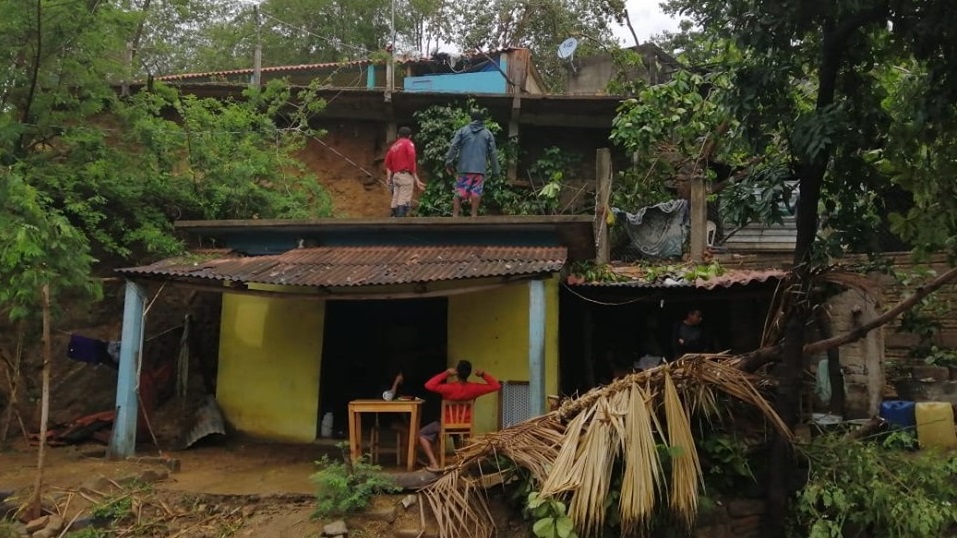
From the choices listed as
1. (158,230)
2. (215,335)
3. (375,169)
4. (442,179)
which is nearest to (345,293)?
(215,335)

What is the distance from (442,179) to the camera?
43.4 feet

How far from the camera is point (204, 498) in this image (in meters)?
6.71

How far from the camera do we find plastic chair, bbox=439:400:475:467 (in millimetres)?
7113

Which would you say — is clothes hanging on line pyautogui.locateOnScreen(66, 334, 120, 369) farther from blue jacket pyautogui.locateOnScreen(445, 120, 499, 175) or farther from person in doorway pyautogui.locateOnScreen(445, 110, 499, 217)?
blue jacket pyautogui.locateOnScreen(445, 120, 499, 175)

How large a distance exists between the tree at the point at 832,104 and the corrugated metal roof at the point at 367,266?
90.8 inches

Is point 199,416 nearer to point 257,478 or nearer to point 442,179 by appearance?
point 257,478

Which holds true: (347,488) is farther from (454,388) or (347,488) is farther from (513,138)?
(513,138)

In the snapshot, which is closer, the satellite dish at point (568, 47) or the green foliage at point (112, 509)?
the green foliage at point (112, 509)

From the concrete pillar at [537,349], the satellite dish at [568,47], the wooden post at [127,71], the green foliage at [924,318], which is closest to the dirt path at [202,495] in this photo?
the concrete pillar at [537,349]

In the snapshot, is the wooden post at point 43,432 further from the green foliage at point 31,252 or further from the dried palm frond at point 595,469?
the dried palm frond at point 595,469

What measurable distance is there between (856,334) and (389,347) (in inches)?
234

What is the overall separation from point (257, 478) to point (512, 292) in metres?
3.46

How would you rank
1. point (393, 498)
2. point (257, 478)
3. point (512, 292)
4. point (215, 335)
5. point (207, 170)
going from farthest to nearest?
1. point (207, 170)
2. point (215, 335)
3. point (512, 292)
4. point (257, 478)
5. point (393, 498)

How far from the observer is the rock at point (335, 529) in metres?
5.99
